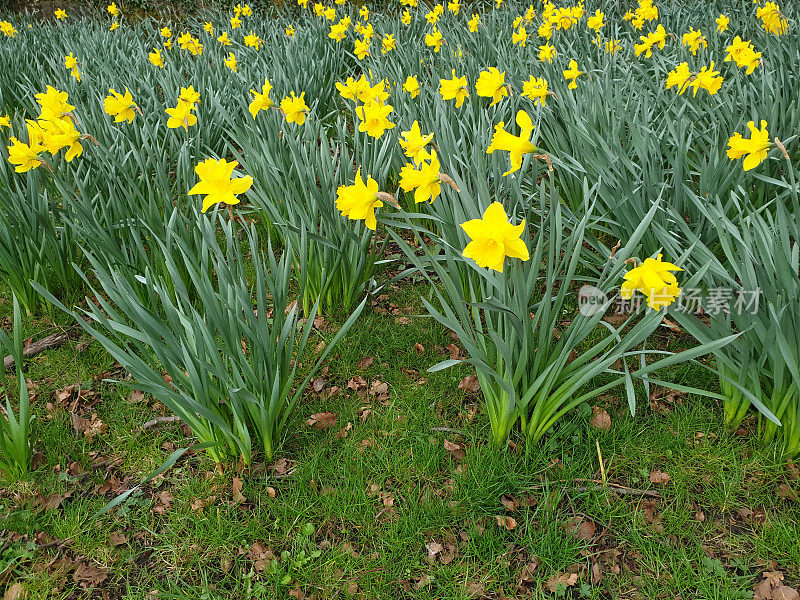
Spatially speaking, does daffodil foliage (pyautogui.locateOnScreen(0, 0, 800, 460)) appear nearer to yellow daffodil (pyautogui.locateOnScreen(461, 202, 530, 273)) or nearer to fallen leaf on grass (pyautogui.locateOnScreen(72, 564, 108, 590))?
yellow daffodil (pyautogui.locateOnScreen(461, 202, 530, 273))

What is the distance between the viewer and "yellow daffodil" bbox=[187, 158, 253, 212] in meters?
1.58

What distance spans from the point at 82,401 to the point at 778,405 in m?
2.35

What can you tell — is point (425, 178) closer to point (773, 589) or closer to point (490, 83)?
point (490, 83)

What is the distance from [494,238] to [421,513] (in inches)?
33.6

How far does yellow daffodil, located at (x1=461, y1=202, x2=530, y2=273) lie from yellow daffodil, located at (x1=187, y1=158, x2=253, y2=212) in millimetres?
708

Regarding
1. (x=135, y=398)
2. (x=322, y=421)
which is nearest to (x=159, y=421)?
(x=135, y=398)

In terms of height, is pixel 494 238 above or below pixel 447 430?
above

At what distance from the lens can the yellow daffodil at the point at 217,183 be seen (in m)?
1.58

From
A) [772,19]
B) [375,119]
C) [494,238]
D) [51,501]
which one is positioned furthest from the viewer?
[772,19]

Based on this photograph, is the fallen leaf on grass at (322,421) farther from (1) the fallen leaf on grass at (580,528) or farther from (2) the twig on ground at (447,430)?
(1) the fallen leaf on grass at (580,528)

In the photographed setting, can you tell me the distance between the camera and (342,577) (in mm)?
1507

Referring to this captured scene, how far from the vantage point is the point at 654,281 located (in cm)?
134

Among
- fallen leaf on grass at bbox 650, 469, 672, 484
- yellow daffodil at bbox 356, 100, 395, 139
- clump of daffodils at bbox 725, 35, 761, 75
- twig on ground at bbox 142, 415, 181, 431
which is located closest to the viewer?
fallen leaf on grass at bbox 650, 469, 672, 484

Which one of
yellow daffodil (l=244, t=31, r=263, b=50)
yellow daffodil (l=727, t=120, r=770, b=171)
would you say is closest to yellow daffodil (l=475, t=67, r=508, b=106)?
yellow daffodil (l=727, t=120, r=770, b=171)
